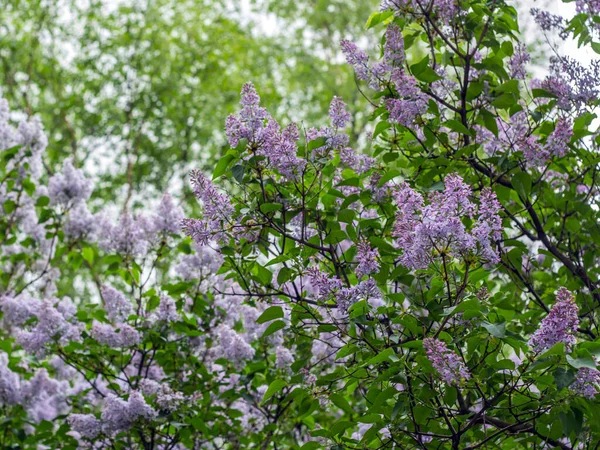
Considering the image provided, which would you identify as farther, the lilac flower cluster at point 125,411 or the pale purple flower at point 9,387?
the pale purple flower at point 9,387

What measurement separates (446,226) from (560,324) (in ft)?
1.53

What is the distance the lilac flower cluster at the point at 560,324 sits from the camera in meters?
2.54

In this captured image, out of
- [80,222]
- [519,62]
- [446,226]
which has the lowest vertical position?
[446,226]

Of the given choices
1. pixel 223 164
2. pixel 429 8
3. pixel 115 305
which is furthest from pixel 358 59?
pixel 115 305

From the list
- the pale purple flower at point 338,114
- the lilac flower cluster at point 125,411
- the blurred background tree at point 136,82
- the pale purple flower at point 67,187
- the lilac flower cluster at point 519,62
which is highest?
the blurred background tree at point 136,82

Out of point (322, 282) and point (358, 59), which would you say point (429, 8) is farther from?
point (322, 282)

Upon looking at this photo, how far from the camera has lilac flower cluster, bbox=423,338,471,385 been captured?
2.63 metres

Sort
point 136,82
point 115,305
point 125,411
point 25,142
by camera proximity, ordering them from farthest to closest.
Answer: point 136,82 → point 25,142 → point 115,305 → point 125,411

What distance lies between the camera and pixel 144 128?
49.5ft

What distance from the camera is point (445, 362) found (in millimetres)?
2654

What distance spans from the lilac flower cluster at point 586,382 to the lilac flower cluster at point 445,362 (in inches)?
13.2

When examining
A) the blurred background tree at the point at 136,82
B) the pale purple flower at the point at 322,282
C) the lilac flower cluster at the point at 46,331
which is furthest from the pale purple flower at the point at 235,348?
the blurred background tree at the point at 136,82

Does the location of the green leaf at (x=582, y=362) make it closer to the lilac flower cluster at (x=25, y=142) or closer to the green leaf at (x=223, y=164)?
the green leaf at (x=223, y=164)

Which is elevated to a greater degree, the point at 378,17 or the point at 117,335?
the point at 378,17
